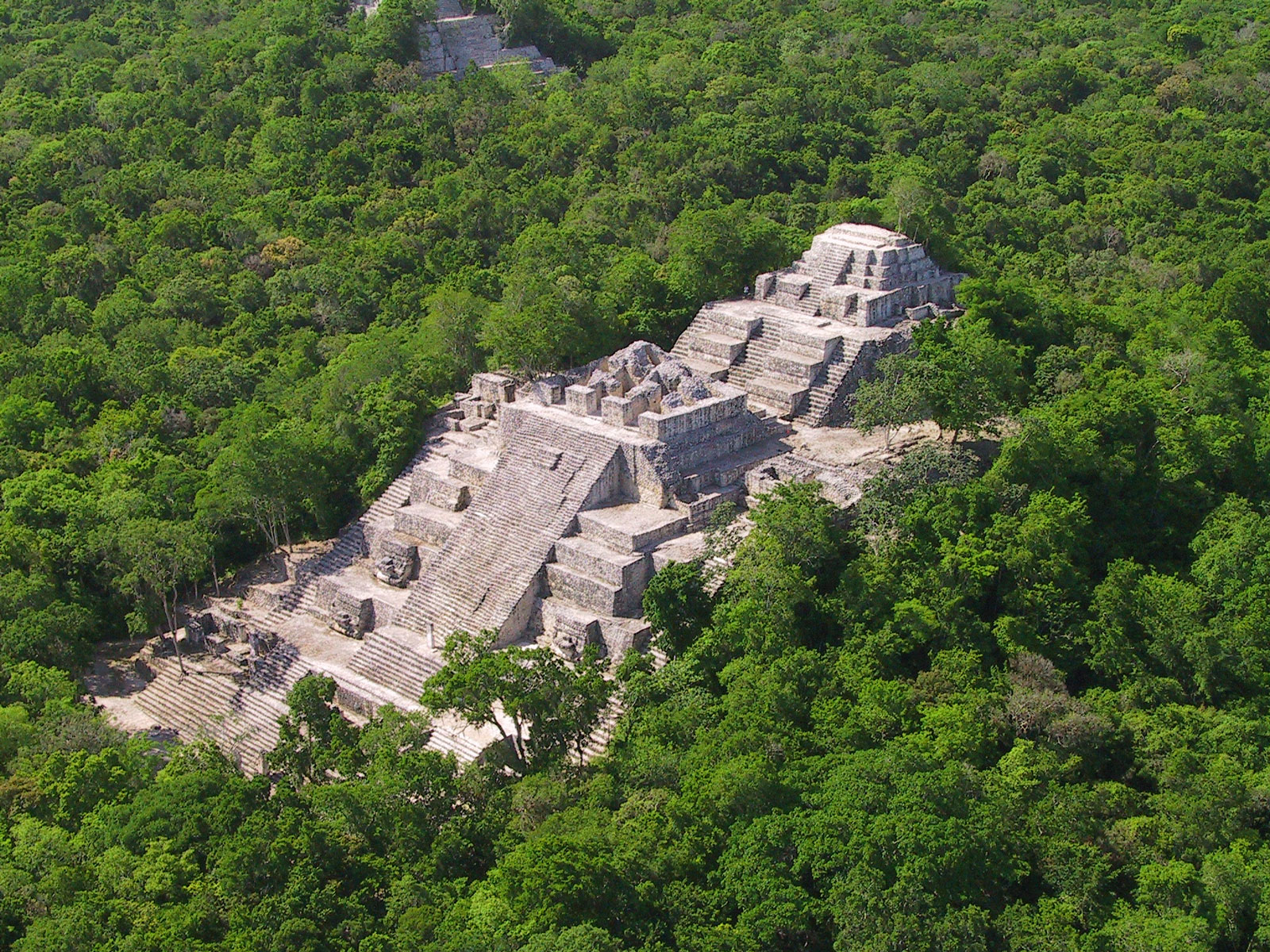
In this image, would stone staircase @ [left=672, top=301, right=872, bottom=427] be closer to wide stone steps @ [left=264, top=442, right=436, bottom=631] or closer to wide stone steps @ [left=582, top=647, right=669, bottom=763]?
wide stone steps @ [left=264, top=442, right=436, bottom=631]

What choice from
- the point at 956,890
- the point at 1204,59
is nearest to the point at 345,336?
the point at 956,890

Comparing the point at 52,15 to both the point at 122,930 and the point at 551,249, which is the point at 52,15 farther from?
the point at 122,930

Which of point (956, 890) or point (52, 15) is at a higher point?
point (52, 15)

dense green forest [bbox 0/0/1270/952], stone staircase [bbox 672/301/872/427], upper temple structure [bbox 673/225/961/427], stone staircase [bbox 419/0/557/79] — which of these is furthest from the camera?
stone staircase [bbox 419/0/557/79]

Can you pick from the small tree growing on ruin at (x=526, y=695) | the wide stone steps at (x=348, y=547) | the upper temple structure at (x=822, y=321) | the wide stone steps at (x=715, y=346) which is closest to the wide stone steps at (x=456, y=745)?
the small tree growing on ruin at (x=526, y=695)


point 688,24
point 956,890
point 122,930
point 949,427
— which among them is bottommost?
point 122,930

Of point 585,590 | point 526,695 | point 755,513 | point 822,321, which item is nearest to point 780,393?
point 822,321

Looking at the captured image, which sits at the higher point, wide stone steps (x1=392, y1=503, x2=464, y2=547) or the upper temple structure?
the upper temple structure

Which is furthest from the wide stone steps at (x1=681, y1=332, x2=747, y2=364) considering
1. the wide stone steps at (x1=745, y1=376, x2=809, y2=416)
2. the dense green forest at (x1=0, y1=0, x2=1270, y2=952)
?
the dense green forest at (x1=0, y1=0, x2=1270, y2=952)
